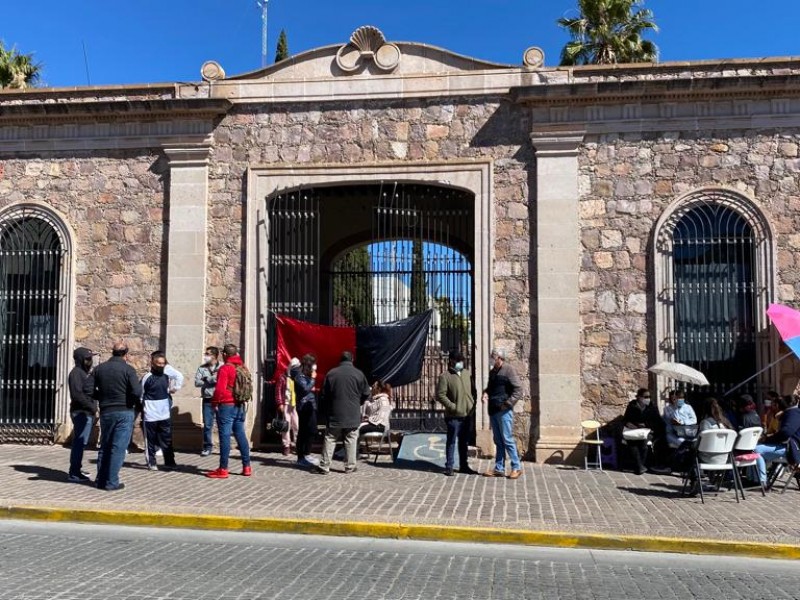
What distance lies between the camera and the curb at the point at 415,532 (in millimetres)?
6797

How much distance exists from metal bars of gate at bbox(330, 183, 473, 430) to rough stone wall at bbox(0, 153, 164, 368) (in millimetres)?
3549

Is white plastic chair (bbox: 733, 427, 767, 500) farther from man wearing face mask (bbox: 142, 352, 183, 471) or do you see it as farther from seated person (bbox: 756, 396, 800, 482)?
man wearing face mask (bbox: 142, 352, 183, 471)

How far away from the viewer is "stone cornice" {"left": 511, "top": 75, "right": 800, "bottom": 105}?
11281 millimetres

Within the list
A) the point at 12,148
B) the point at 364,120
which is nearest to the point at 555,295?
the point at 364,120

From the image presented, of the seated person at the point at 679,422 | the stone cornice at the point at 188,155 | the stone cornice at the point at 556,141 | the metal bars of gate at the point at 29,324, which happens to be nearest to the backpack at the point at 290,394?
the stone cornice at the point at 188,155

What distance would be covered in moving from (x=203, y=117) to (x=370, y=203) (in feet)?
11.6

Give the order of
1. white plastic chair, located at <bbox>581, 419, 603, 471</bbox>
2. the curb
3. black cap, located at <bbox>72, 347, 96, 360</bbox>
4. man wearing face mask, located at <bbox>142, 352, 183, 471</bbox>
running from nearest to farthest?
1. the curb
2. black cap, located at <bbox>72, 347, 96, 360</bbox>
3. man wearing face mask, located at <bbox>142, 352, 183, 471</bbox>
4. white plastic chair, located at <bbox>581, 419, 603, 471</bbox>

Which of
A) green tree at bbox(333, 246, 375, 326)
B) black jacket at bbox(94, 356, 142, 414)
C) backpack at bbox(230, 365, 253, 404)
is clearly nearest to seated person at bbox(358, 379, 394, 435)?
green tree at bbox(333, 246, 375, 326)

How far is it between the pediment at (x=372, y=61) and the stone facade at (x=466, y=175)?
3 cm

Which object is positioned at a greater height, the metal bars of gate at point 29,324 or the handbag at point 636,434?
the metal bars of gate at point 29,324

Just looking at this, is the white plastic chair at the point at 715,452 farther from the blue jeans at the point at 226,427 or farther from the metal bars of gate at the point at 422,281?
the blue jeans at the point at 226,427

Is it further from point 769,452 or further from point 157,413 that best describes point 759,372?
point 157,413

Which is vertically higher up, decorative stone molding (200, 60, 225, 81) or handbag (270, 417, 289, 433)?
decorative stone molding (200, 60, 225, 81)

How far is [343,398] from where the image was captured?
10125mm
